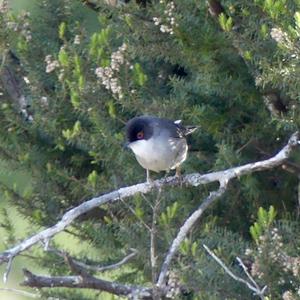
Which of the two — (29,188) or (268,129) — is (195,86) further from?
(29,188)

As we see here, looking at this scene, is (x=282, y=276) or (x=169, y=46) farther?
(x=169, y=46)

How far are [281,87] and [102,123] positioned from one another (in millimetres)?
1051

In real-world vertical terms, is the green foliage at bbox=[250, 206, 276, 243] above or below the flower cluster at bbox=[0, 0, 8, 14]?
below

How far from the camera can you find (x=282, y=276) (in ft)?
15.9

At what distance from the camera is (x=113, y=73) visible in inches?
217

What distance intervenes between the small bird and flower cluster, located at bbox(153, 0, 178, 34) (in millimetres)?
523

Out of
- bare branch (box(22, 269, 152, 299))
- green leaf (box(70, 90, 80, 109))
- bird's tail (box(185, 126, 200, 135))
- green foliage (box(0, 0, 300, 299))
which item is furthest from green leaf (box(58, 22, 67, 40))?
bare branch (box(22, 269, 152, 299))

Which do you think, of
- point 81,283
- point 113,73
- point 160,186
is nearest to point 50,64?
point 113,73

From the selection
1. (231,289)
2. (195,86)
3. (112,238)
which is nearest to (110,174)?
(112,238)

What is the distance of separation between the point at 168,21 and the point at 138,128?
0.62 meters

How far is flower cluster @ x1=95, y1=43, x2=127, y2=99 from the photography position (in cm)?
549

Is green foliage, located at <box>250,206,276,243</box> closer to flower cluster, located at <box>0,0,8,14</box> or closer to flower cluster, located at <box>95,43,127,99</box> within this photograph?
flower cluster, located at <box>95,43,127,99</box>

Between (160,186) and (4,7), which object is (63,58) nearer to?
(4,7)

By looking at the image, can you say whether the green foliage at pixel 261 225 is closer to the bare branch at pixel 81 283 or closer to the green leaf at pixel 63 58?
the bare branch at pixel 81 283
